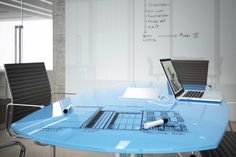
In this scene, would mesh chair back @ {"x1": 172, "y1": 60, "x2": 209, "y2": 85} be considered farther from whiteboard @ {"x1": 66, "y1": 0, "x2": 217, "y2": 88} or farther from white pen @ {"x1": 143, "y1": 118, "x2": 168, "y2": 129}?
white pen @ {"x1": 143, "y1": 118, "x2": 168, "y2": 129}

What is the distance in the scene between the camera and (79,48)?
5.14 m

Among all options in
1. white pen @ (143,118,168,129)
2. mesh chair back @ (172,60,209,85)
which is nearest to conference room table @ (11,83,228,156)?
white pen @ (143,118,168,129)

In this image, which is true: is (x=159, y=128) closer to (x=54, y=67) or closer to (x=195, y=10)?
(x=195, y=10)

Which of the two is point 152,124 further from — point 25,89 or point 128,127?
point 25,89

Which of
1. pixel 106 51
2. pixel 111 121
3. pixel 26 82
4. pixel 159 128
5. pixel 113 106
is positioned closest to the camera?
pixel 159 128

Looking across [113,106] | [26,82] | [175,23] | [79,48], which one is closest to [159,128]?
[113,106]

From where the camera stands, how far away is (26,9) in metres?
4.89

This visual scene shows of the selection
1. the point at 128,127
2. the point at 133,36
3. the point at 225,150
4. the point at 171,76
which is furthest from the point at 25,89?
the point at 133,36

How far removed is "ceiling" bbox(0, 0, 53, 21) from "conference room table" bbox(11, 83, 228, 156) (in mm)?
3458

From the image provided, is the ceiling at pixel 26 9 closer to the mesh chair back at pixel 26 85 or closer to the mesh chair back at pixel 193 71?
the mesh chair back at pixel 26 85

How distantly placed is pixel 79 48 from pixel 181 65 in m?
2.29

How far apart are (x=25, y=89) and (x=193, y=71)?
2.05 m

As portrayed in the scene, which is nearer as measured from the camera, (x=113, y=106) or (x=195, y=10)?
(x=113, y=106)

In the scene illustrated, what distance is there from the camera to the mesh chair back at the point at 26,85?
2.22m
